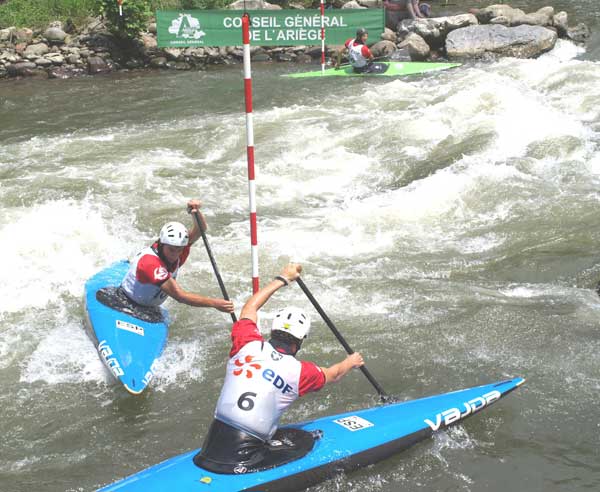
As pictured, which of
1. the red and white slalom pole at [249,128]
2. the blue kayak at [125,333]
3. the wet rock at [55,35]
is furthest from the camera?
the wet rock at [55,35]

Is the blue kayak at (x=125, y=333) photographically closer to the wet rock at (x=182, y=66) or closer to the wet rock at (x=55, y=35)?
the wet rock at (x=182, y=66)

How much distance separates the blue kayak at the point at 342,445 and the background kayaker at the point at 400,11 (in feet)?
44.2

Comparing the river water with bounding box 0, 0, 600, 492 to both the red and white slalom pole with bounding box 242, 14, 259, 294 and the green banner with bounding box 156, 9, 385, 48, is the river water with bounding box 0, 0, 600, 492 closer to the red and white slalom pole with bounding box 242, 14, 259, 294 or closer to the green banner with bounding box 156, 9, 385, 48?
the red and white slalom pole with bounding box 242, 14, 259, 294

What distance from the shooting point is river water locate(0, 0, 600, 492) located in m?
3.99

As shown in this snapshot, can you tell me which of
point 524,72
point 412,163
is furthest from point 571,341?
point 524,72

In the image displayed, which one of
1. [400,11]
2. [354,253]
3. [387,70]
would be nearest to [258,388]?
[354,253]

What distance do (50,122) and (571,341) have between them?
9.27 meters

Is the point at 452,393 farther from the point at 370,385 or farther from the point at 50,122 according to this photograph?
the point at 50,122

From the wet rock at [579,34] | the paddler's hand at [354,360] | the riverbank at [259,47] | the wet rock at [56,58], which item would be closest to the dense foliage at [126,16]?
the riverbank at [259,47]

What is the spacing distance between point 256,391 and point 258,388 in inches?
0.6

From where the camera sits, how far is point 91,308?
5086 millimetres

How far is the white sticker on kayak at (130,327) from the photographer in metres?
4.85

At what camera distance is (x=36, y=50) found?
15.1 metres

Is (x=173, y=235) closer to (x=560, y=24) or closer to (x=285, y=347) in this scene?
(x=285, y=347)
